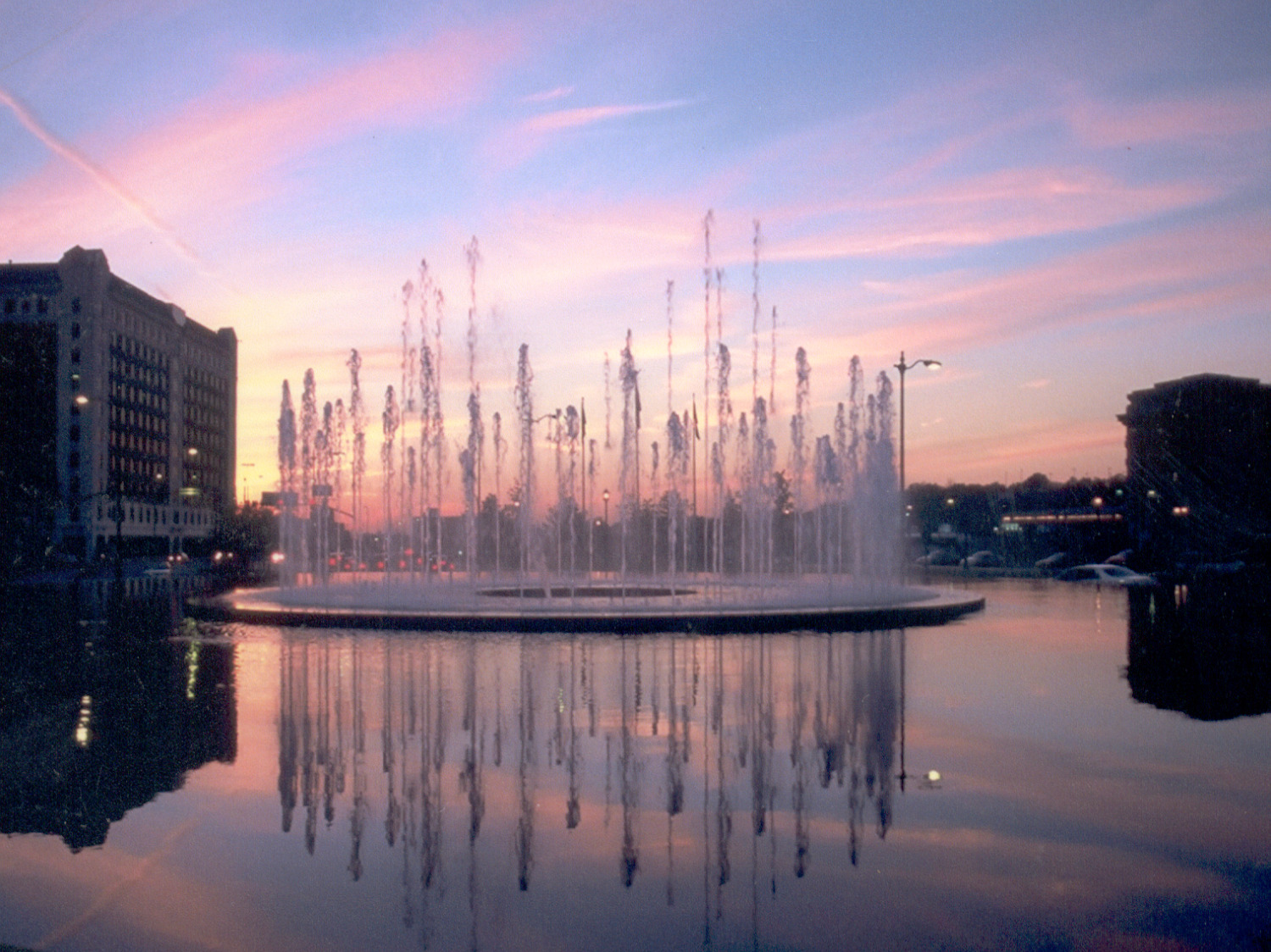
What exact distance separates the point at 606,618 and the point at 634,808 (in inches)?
493

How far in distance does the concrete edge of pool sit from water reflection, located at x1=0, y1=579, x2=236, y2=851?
290 centimetres

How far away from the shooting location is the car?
139 feet

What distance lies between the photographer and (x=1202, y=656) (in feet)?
53.7

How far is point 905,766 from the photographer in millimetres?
8516

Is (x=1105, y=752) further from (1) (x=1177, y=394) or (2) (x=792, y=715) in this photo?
(1) (x=1177, y=394)

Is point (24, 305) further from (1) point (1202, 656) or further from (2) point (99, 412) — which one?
(1) point (1202, 656)

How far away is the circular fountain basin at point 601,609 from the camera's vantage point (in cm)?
1975

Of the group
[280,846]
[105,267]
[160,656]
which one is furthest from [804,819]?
[105,267]

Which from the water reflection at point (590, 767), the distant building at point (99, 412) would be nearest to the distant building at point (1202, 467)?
the distant building at point (99, 412)

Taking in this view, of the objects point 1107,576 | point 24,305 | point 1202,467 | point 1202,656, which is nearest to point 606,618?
point 1202,656

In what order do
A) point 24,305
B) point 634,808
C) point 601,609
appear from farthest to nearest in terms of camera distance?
point 24,305, point 601,609, point 634,808

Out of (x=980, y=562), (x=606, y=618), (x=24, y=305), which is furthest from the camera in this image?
(x=24, y=305)

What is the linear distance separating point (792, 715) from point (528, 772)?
11.0 ft

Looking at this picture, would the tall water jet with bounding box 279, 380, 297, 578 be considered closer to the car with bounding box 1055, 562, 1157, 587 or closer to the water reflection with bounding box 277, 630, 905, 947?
the water reflection with bounding box 277, 630, 905, 947
